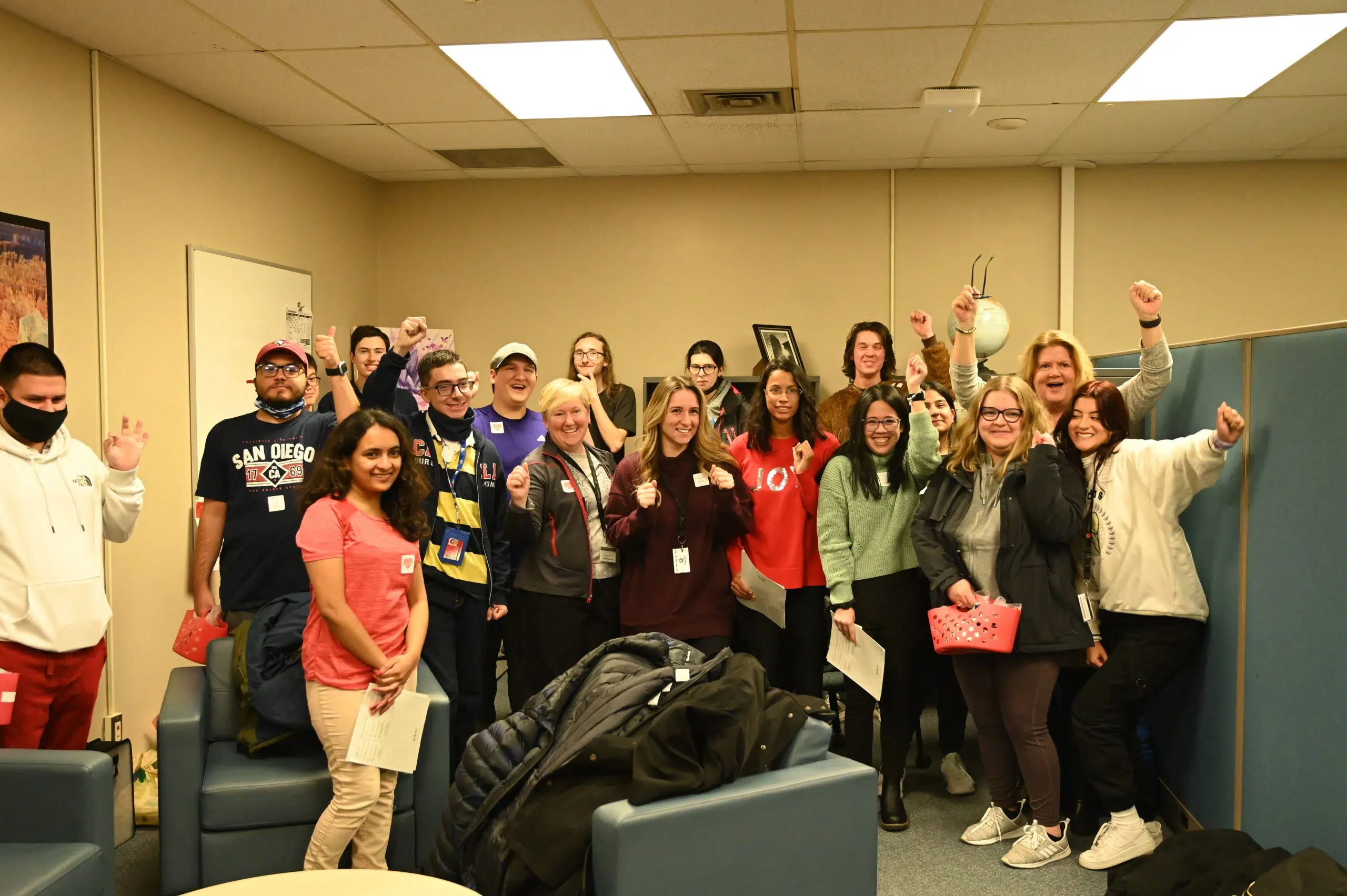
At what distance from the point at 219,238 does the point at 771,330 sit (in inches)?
120

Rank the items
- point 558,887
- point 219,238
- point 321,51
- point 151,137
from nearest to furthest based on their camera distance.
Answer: point 558,887
point 321,51
point 151,137
point 219,238

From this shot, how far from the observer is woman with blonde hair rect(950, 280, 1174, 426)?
3.16 metres

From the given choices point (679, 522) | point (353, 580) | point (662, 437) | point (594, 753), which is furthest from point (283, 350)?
point (594, 753)

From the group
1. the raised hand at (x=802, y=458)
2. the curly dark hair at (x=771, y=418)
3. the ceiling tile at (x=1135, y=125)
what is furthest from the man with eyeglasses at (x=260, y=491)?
the ceiling tile at (x=1135, y=125)

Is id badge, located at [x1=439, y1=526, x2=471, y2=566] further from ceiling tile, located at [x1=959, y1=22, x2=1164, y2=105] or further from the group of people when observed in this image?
ceiling tile, located at [x1=959, y1=22, x2=1164, y2=105]

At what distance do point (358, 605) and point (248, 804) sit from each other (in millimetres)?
606

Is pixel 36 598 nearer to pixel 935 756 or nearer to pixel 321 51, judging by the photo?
pixel 321 51

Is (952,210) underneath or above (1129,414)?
above

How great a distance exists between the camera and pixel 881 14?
11.5 ft

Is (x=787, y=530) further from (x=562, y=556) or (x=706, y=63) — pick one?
(x=706, y=63)

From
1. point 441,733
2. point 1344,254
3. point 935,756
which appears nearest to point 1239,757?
point 935,756

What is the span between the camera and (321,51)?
12.5 ft

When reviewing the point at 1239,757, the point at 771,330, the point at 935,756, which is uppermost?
the point at 771,330

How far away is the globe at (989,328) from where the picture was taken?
5.44 meters
